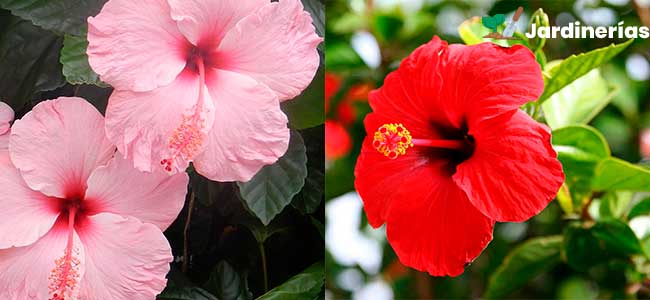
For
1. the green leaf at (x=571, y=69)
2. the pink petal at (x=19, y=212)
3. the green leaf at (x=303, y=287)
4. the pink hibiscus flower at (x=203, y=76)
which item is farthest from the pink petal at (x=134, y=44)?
the green leaf at (x=571, y=69)

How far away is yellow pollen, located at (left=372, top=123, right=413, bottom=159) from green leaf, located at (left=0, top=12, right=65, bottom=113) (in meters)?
0.27

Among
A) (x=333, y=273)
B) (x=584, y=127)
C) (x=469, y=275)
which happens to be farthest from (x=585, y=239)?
(x=333, y=273)

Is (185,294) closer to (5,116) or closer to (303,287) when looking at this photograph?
(303,287)

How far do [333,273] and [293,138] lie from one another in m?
0.70

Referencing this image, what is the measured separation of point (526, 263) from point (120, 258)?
0.46 meters

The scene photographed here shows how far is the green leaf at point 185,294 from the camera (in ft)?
2.36

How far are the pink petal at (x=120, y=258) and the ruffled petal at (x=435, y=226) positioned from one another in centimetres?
20

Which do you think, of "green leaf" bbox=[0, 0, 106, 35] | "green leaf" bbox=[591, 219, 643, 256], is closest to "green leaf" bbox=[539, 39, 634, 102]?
"green leaf" bbox=[591, 219, 643, 256]

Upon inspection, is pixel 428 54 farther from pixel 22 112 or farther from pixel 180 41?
pixel 22 112

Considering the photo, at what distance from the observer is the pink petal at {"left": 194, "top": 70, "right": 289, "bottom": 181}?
2.21 feet

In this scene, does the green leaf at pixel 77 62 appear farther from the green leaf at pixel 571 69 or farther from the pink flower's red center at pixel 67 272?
the green leaf at pixel 571 69

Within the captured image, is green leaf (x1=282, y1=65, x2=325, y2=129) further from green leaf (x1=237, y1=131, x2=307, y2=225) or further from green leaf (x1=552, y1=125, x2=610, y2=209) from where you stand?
green leaf (x1=552, y1=125, x2=610, y2=209)

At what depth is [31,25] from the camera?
70cm

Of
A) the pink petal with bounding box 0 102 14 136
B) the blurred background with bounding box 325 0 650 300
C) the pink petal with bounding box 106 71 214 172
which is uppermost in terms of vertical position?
the pink petal with bounding box 106 71 214 172
